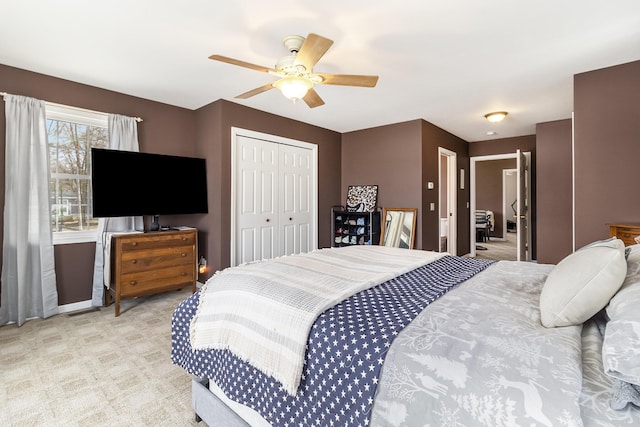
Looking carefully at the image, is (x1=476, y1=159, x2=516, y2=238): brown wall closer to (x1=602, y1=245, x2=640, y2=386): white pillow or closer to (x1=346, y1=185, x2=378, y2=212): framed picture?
(x1=346, y1=185, x2=378, y2=212): framed picture

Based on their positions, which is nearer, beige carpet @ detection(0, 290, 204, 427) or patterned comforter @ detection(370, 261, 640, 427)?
patterned comforter @ detection(370, 261, 640, 427)

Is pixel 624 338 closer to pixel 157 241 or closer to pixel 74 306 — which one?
pixel 157 241

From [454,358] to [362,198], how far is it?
14.6 feet

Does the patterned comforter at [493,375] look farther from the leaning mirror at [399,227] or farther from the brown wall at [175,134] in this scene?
the leaning mirror at [399,227]

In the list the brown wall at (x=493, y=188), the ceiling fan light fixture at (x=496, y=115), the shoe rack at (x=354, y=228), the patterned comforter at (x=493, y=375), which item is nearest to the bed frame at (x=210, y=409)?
the patterned comforter at (x=493, y=375)

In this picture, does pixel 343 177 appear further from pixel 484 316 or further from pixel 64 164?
pixel 484 316

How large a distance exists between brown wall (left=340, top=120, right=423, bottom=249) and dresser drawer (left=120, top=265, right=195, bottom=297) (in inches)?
115

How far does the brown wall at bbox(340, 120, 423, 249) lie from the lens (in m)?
4.80

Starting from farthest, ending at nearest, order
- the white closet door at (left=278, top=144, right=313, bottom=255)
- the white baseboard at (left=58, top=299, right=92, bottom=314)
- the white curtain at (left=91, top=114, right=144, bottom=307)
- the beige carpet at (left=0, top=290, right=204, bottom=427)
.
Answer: the white closet door at (left=278, top=144, right=313, bottom=255) < the white curtain at (left=91, top=114, right=144, bottom=307) < the white baseboard at (left=58, top=299, right=92, bottom=314) < the beige carpet at (left=0, top=290, right=204, bottom=427)

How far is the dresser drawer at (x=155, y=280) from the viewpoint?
10.8 feet

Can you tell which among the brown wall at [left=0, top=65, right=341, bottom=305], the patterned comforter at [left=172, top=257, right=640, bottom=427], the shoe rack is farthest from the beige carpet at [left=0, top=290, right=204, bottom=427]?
the shoe rack

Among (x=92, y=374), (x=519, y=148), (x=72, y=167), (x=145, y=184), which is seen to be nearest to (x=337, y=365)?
(x=92, y=374)

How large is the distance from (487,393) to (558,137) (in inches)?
213

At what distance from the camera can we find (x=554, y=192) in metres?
4.88
